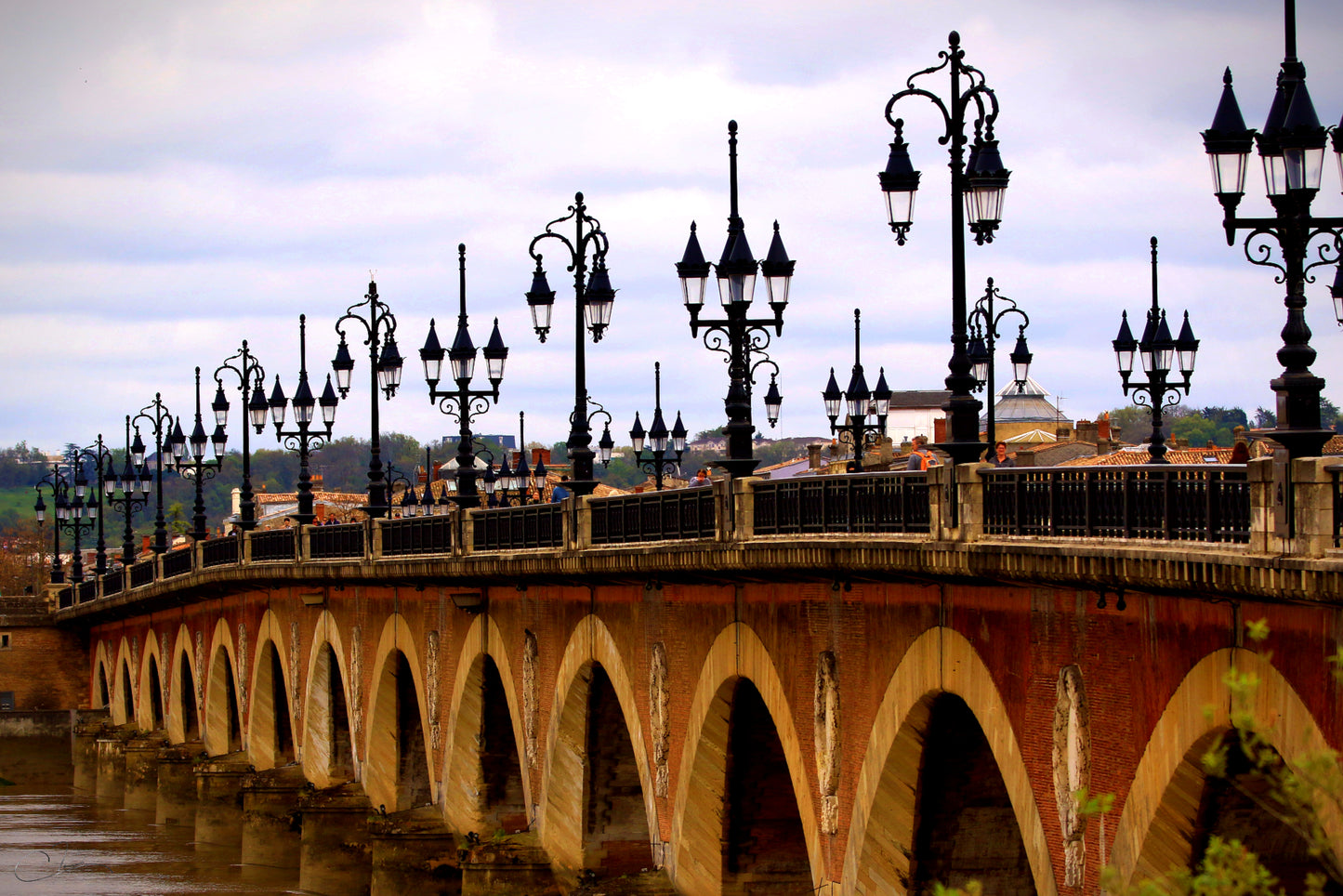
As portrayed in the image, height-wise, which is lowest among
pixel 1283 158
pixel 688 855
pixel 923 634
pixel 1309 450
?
pixel 688 855

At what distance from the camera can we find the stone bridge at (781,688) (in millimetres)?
12461

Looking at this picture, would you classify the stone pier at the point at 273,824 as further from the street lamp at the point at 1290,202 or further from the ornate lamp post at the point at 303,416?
the street lamp at the point at 1290,202

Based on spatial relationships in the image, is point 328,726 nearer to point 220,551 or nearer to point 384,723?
point 384,723

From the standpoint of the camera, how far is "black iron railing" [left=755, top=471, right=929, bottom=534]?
16.3 metres

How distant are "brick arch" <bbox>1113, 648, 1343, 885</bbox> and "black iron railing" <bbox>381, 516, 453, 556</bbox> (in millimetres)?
17812

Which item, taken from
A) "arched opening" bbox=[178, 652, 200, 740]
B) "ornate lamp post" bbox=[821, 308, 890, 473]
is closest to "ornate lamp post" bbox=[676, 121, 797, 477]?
"ornate lamp post" bbox=[821, 308, 890, 473]

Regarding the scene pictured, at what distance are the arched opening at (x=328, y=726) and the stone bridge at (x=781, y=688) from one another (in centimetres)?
7

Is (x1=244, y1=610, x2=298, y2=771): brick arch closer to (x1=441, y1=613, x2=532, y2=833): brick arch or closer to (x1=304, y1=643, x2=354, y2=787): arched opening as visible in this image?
(x1=304, y1=643, x2=354, y2=787): arched opening

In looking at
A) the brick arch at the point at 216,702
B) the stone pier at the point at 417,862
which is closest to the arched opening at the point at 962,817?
the stone pier at the point at 417,862

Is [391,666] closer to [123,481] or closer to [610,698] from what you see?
[610,698]

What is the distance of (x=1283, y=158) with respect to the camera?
1149cm

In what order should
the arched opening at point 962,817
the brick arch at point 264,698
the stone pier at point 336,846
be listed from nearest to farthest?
the arched opening at point 962,817 < the stone pier at point 336,846 < the brick arch at point 264,698

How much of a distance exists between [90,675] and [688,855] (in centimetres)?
5982

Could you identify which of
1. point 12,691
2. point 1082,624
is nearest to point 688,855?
point 1082,624
